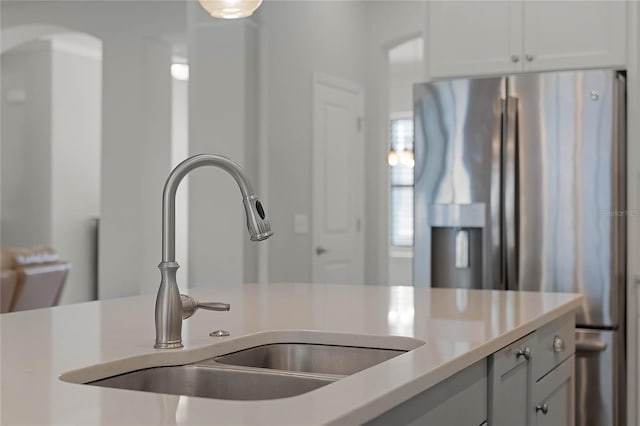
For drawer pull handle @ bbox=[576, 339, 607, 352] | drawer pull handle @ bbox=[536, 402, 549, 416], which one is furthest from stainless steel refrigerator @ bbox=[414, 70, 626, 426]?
drawer pull handle @ bbox=[536, 402, 549, 416]

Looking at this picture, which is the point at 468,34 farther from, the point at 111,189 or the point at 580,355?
the point at 111,189

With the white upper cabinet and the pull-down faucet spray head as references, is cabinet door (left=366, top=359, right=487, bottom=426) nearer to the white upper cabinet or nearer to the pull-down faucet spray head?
the pull-down faucet spray head

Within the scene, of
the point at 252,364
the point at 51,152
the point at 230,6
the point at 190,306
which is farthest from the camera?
the point at 51,152

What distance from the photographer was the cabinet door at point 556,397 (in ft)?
7.55

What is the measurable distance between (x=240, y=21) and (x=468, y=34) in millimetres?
1490

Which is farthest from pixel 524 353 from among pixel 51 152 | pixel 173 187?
pixel 51 152

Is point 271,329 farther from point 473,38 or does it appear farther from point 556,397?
point 473,38

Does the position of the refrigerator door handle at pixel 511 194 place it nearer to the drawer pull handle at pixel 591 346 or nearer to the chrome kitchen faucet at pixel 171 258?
the drawer pull handle at pixel 591 346

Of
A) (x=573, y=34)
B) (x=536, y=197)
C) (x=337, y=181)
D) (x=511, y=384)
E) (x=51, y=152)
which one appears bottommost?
(x=511, y=384)

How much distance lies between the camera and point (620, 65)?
12.6ft

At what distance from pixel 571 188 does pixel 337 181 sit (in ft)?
7.95

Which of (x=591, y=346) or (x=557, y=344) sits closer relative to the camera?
(x=557, y=344)

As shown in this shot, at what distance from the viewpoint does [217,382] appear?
5.16 ft

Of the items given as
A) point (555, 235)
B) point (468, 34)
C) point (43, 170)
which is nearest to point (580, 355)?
point (555, 235)
